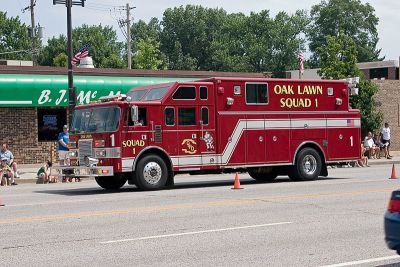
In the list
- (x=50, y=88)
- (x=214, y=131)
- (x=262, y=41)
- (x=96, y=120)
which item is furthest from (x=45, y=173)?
(x=262, y=41)

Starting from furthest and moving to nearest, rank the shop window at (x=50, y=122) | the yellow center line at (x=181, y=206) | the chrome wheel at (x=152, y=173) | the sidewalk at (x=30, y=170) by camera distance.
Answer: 1. the shop window at (x=50, y=122)
2. the sidewalk at (x=30, y=170)
3. the chrome wheel at (x=152, y=173)
4. the yellow center line at (x=181, y=206)

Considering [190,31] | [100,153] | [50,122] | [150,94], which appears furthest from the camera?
[190,31]

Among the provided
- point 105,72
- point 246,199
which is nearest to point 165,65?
point 105,72

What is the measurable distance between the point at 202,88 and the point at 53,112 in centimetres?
1396

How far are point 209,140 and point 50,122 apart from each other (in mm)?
14062

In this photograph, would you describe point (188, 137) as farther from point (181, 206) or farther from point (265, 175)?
point (181, 206)

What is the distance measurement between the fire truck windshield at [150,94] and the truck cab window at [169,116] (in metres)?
0.42

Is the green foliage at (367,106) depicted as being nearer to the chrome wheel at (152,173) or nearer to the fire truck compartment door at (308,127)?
the fire truck compartment door at (308,127)

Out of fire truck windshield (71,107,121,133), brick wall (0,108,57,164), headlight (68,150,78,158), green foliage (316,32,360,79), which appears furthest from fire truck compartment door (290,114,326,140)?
green foliage (316,32,360,79)

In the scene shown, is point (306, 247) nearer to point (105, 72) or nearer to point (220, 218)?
point (220, 218)

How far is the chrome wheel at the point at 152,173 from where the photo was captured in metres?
19.2

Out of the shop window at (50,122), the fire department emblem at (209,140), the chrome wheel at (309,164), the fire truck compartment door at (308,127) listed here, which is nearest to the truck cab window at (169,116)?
the fire department emblem at (209,140)

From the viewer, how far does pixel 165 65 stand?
331ft

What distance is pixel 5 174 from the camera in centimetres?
2453
